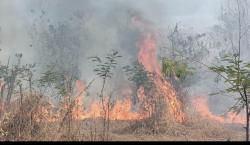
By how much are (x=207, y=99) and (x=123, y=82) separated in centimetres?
661

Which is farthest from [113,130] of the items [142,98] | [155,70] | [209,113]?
A: [209,113]

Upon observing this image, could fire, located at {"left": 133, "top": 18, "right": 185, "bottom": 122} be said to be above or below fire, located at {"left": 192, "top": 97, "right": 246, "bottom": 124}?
above

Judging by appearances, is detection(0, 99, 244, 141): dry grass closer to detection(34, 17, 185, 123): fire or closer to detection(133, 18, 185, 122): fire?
detection(34, 17, 185, 123): fire

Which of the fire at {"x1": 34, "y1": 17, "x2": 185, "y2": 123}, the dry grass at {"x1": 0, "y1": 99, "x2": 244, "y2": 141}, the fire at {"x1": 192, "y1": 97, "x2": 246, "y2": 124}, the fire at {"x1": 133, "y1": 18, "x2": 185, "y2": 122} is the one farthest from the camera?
the fire at {"x1": 192, "y1": 97, "x2": 246, "y2": 124}

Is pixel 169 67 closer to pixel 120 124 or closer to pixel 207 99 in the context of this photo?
pixel 120 124

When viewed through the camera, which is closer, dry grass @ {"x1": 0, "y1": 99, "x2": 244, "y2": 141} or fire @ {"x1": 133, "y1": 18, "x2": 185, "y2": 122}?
dry grass @ {"x1": 0, "y1": 99, "x2": 244, "y2": 141}

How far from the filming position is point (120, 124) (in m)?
17.9

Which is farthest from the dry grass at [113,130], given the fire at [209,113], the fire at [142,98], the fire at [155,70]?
the fire at [209,113]

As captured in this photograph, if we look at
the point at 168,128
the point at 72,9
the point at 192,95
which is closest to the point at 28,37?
the point at 72,9

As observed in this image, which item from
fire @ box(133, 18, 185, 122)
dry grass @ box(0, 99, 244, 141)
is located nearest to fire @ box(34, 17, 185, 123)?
fire @ box(133, 18, 185, 122)

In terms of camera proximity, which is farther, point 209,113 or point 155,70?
point 209,113

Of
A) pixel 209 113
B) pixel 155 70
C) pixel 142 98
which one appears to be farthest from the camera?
pixel 209 113

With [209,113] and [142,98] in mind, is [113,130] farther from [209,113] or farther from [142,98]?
[209,113]

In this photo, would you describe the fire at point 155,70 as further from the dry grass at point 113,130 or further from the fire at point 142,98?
→ the dry grass at point 113,130
